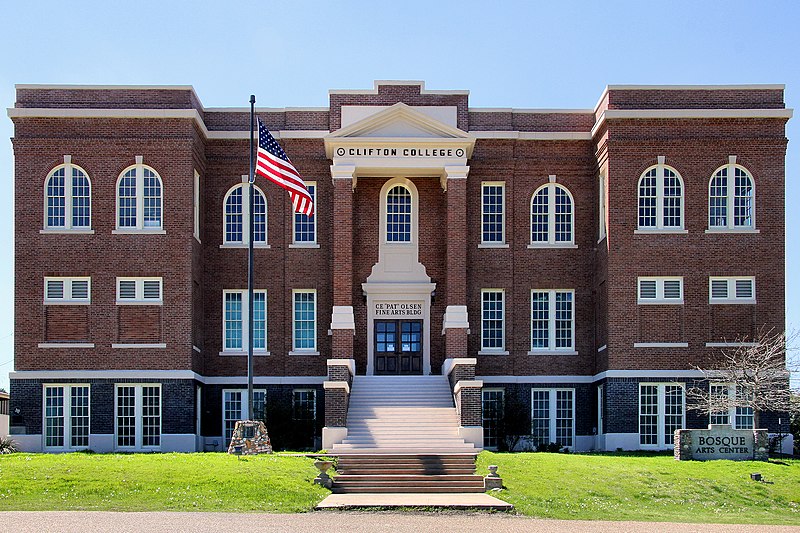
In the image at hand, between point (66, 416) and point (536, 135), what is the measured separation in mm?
18226

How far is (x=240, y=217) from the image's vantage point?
1657 inches

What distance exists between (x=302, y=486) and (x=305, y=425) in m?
11.0

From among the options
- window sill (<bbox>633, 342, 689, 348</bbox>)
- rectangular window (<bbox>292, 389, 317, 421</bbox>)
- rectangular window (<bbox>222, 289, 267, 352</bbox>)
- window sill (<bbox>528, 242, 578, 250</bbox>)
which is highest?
window sill (<bbox>528, 242, 578, 250</bbox>)

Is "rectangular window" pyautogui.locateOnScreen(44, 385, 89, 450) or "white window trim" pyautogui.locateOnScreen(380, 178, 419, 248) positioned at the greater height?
"white window trim" pyautogui.locateOnScreen(380, 178, 419, 248)

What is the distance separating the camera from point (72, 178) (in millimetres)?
39375

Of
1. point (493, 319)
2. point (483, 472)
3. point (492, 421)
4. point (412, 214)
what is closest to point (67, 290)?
point (412, 214)

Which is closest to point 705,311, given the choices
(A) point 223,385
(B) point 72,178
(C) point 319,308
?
A: (C) point 319,308

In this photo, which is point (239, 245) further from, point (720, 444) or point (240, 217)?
point (720, 444)

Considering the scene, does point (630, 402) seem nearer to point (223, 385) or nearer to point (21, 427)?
point (223, 385)

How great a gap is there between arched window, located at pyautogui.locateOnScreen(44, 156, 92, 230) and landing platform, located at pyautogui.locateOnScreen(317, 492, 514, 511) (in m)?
15.6

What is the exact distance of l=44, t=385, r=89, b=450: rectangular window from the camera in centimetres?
3856

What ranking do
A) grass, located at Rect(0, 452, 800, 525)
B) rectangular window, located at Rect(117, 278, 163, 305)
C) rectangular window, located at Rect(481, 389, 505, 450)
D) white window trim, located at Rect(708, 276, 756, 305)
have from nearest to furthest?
grass, located at Rect(0, 452, 800, 525)
rectangular window, located at Rect(117, 278, 163, 305)
white window trim, located at Rect(708, 276, 756, 305)
rectangular window, located at Rect(481, 389, 505, 450)

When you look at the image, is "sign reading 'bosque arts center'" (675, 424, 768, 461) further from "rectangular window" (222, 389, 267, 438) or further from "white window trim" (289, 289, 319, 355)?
"rectangular window" (222, 389, 267, 438)

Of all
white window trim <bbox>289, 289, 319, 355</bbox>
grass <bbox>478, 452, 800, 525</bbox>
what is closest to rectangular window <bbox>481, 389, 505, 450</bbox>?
white window trim <bbox>289, 289, 319, 355</bbox>
